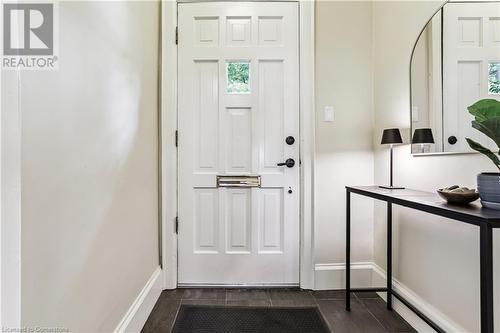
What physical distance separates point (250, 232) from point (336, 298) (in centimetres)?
77

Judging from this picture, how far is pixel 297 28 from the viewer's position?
216cm

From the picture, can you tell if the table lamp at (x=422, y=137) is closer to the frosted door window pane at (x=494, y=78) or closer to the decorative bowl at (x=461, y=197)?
the frosted door window pane at (x=494, y=78)

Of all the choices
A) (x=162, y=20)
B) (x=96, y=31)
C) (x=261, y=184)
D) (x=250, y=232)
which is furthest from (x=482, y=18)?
(x=162, y=20)

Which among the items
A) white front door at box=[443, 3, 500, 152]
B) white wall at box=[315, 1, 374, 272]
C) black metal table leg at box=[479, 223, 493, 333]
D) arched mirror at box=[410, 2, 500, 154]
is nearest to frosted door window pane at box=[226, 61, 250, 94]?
white wall at box=[315, 1, 374, 272]

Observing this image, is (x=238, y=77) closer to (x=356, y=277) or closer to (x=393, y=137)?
(x=393, y=137)

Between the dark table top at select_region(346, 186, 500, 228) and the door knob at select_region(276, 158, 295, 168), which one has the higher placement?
the door knob at select_region(276, 158, 295, 168)

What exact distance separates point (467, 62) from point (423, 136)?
42 centimetres

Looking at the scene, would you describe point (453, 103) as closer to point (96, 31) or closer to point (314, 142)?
point (314, 142)

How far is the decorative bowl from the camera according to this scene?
1066 mm

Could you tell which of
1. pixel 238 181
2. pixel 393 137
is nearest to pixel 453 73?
pixel 393 137

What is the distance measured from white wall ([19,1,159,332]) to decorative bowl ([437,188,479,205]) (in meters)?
1.44

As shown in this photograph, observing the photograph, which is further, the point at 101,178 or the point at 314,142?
the point at 314,142

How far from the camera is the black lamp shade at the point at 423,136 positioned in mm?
1531

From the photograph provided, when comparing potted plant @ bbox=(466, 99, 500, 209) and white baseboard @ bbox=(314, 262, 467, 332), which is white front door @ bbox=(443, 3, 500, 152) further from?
white baseboard @ bbox=(314, 262, 467, 332)
